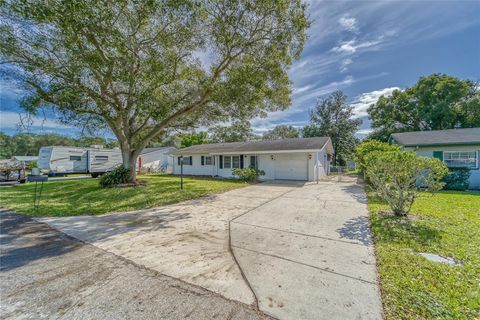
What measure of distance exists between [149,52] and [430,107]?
3081cm

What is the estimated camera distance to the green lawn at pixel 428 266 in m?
2.39

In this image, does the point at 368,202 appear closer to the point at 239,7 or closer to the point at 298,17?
the point at 298,17

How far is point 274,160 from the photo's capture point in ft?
55.8

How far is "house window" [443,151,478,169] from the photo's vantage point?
1161cm

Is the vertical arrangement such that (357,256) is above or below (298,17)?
below

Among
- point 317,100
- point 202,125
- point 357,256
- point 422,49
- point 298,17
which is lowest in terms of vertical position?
point 357,256

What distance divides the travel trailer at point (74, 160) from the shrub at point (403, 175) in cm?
2487

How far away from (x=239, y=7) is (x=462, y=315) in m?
10.8

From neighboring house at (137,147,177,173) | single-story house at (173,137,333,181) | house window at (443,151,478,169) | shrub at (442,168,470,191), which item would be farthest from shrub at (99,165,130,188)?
house window at (443,151,478,169)

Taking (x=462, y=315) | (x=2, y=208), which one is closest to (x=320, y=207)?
(x=462, y=315)

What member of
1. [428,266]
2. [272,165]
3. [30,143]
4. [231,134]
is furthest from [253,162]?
[30,143]

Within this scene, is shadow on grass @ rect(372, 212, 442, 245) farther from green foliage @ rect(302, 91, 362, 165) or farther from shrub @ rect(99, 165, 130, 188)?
green foliage @ rect(302, 91, 362, 165)

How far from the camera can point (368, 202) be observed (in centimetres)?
814

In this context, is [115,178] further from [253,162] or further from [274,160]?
[274,160]
